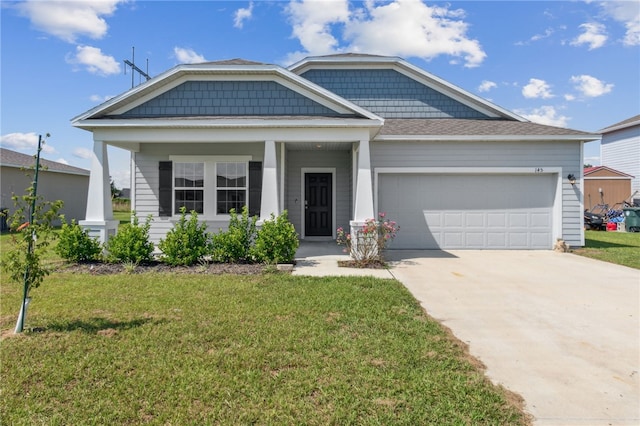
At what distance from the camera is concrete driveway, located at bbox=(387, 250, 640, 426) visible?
259 centimetres

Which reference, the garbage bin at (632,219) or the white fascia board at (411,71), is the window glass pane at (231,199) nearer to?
the white fascia board at (411,71)

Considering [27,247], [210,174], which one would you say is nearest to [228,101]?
[210,174]

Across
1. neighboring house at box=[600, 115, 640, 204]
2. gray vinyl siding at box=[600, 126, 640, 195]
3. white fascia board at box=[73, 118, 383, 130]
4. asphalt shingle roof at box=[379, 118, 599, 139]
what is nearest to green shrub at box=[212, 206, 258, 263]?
white fascia board at box=[73, 118, 383, 130]

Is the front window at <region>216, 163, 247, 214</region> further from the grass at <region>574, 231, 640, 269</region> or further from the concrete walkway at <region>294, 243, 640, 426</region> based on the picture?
the grass at <region>574, 231, 640, 269</region>

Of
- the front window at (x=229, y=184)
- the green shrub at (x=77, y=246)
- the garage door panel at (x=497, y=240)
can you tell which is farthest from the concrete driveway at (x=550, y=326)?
the green shrub at (x=77, y=246)

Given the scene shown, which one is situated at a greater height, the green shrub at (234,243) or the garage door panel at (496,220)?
the garage door panel at (496,220)

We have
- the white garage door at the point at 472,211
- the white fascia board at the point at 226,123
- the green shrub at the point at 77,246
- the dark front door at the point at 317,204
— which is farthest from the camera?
the dark front door at the point at 317,204

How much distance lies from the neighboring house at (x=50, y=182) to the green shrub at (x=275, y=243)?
12882 mm

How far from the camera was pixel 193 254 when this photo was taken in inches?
287

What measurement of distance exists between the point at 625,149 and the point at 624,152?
0.20 meters

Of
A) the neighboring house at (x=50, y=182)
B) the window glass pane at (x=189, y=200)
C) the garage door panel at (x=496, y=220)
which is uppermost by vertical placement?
the neighboring house at (x=50, y=182)

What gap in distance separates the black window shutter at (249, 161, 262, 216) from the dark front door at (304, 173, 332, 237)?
192cm

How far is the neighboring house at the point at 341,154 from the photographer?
8.16 m

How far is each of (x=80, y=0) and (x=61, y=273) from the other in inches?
245
